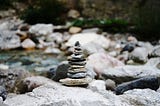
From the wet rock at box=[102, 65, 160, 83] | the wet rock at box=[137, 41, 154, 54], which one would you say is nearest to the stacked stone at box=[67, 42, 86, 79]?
the wet rock at box=[102, 65, 160, 83]

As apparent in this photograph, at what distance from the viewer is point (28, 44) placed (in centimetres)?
953

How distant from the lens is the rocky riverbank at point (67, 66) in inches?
146

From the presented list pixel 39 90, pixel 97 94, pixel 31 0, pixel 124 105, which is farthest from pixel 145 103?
pixel 31 0

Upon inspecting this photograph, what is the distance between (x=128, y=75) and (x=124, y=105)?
70.6 inches

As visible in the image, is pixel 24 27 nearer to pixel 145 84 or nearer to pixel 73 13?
pixel 73 13

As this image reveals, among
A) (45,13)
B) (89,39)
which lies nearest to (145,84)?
(89,39)

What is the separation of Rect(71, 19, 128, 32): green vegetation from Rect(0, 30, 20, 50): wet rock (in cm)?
191

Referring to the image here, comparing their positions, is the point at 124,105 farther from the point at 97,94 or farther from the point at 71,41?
the point at 71,41

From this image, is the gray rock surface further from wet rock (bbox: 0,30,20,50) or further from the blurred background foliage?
the blurred background foliage

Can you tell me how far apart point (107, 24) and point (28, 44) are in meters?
2.43

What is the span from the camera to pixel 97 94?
379cm

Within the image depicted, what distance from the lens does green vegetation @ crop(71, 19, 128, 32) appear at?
34.7 ft

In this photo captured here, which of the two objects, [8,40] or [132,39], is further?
[8,40]

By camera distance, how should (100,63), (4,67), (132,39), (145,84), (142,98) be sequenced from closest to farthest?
(142,98)
(145,84)
(100,63)
(4,67)
(132,39)
